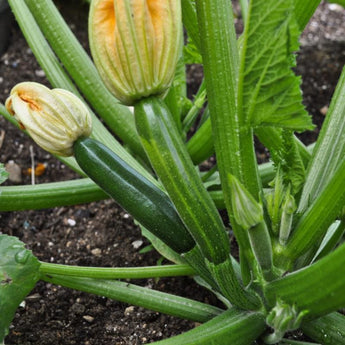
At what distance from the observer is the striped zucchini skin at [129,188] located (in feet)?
4.20

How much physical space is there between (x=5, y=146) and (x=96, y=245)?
→ 24.7 inches

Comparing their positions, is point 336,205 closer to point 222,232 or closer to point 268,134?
point 222,232

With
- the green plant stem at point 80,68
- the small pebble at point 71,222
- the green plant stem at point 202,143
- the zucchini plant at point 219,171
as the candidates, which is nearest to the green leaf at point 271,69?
the zucchini plant at point 219,171

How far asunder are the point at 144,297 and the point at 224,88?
0.55 m

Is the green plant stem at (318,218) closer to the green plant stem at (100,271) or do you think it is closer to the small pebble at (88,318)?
the green plant stem at (100,271)

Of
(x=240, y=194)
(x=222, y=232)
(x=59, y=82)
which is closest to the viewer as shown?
(x=240, y=194)

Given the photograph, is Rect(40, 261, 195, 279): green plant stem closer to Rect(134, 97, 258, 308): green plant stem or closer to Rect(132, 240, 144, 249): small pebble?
Rect(134, 97, 258, 308): green plant stem

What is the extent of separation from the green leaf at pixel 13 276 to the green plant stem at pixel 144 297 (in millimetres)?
207

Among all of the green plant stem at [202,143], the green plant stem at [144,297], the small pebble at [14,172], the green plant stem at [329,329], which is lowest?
the small pebble at [14,172]

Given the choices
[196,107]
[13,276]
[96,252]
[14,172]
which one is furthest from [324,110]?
[13,276]

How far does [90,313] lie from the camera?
1724mm

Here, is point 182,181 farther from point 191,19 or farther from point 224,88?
point 191,19

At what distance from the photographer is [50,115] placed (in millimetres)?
1251

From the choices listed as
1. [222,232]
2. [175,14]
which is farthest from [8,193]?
[175,14]
